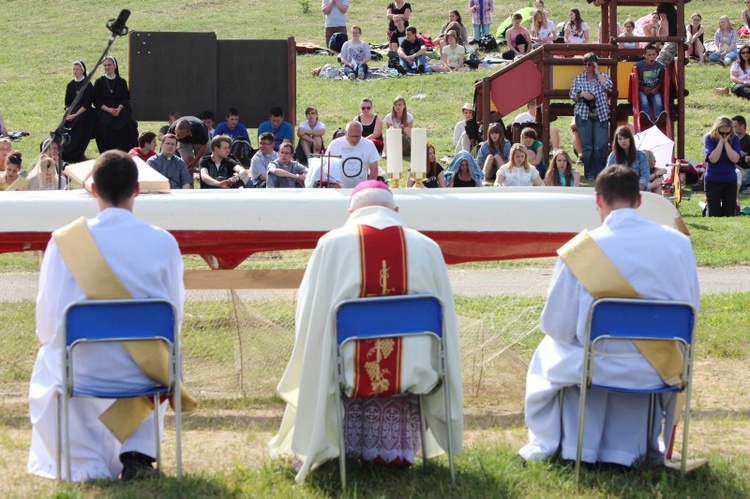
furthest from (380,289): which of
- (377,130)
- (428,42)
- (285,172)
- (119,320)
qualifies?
(428,42)

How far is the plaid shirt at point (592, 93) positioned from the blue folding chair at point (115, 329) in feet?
38.2

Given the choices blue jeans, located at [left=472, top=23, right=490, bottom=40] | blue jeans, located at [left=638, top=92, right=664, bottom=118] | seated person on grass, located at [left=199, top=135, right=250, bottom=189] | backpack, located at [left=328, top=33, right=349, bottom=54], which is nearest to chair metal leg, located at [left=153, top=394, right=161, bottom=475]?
seated person on grass, located at [left=199, top=135, right=250, bottom=189]

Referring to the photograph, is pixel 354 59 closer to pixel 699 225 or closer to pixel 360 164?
pixel 699 225

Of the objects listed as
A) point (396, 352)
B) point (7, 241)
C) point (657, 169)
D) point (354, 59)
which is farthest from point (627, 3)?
point (396, 352)

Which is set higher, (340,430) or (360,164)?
(360,164)

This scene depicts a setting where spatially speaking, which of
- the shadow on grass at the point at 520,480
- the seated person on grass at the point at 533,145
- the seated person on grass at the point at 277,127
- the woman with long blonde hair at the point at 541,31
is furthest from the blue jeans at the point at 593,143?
the shadow on grass at the point at 520,480

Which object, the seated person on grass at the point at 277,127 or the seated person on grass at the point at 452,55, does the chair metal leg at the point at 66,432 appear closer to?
the seated person on grass at the point at 277,127

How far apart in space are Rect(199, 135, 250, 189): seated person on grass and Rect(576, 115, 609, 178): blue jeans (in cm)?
506

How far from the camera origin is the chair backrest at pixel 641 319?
5027mm

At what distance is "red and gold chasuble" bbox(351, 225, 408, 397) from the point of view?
16.6 feet

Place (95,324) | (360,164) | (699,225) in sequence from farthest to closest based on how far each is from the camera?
(699,225)
(360,164)
(95,324)

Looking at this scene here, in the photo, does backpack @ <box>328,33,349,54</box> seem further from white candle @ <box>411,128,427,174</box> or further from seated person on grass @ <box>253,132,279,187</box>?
white candle @ <box>411,128,427,174</box>

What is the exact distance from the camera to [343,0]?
24.5 metres

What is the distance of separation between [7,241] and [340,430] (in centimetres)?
A: 289
